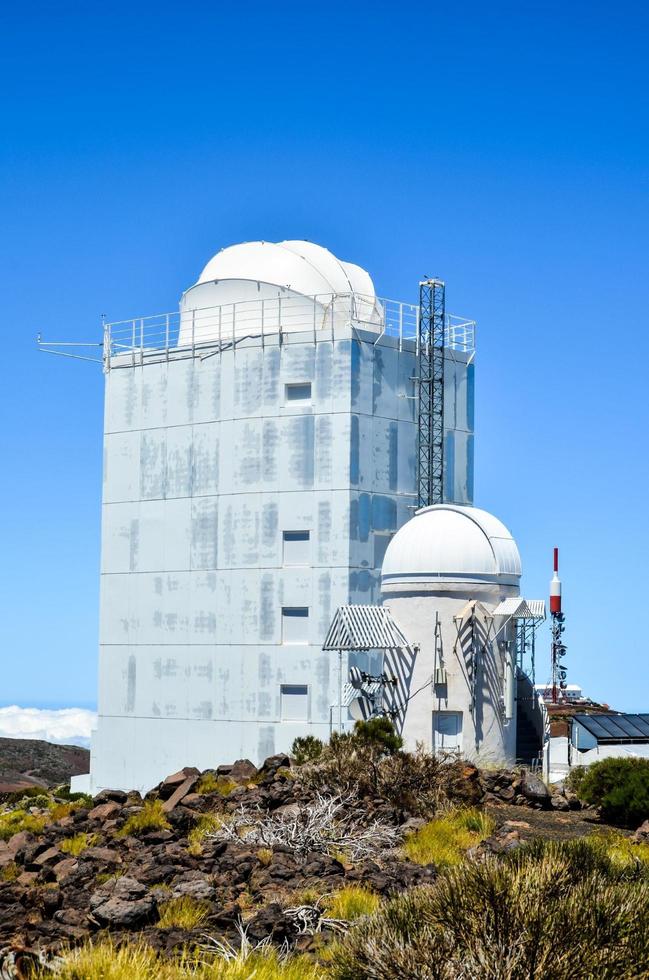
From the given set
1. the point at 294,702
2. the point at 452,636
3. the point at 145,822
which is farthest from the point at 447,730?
the point at 145,822

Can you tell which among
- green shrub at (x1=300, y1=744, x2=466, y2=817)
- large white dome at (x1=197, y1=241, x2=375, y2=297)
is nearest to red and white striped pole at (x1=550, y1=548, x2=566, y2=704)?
large white dome at (x1=197, y1=241, x2=375, y2=297)

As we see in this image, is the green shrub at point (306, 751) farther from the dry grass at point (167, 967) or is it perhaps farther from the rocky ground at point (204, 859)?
the dry grass at point (167, 967)

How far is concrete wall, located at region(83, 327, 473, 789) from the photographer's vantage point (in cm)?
4269

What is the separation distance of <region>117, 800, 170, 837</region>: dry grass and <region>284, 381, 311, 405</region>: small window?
22691mm

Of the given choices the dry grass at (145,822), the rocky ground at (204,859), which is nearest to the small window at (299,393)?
the rocky ground at (204,859)

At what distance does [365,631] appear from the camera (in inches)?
1337

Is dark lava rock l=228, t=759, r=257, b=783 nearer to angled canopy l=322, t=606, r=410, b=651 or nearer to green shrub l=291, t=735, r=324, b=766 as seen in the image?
green shrub l=291, t=735, r=324, b=766

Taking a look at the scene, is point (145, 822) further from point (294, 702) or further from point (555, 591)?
point (555, 591)

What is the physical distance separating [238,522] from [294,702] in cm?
607

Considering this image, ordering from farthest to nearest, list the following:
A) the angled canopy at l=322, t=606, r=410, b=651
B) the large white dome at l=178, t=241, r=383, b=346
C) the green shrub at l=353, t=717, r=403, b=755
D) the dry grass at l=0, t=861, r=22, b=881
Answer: the large white dome at l=178, t=241, r=383, b=346
the angled canopy at l=322, t=606, r=410, b=651
the green shrub at l=353, t=717, r=403, b=755
the dry grass at l=0, t=861, r=22, b=881

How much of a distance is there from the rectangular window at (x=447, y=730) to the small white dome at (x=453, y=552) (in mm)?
3244

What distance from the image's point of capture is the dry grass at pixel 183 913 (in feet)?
47.8

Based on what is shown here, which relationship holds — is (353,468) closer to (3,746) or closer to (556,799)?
(556,799)

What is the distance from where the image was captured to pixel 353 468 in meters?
42.5
